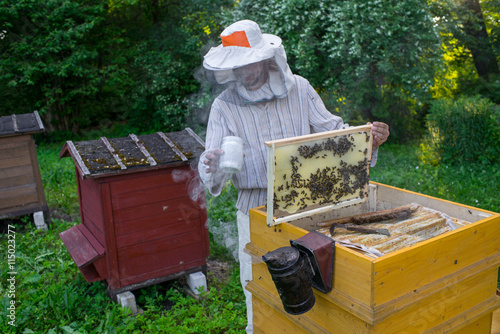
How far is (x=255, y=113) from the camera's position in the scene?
2.04 m

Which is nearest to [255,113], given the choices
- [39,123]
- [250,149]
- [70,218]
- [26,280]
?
[250,149]

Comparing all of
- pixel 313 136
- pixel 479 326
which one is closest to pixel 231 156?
pixel 313 136

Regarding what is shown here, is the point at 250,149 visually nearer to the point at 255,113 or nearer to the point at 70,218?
the point at 255,113

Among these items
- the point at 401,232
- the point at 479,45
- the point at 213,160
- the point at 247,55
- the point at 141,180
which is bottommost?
the point at 141,180

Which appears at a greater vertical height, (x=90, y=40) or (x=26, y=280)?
→ (x=90, y=40)

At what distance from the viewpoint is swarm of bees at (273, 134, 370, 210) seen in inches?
65.5

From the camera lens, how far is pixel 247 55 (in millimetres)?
1842

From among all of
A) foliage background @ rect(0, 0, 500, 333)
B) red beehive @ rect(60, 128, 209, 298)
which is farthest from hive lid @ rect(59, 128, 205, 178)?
foliage background @ rect(0, 0, 500, 333)

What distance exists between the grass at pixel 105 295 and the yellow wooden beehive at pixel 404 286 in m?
1.34

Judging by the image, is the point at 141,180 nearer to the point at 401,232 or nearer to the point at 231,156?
the point at 231,156

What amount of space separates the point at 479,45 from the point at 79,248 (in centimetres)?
955

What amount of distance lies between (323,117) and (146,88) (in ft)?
30.6

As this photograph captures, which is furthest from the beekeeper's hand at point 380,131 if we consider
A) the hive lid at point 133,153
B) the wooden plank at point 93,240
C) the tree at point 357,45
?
the tree at point 357,45

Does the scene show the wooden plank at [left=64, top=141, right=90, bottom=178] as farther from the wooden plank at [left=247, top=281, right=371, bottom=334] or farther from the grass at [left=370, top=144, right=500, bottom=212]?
the grass at [left=370, top=144, right=500, bottom=212]
